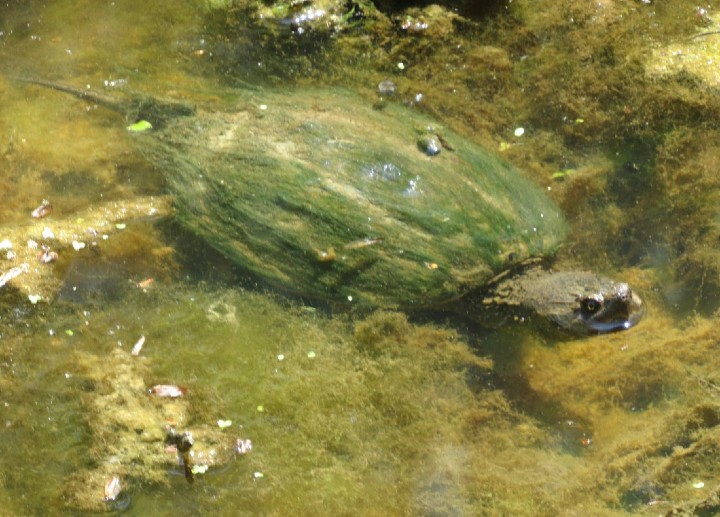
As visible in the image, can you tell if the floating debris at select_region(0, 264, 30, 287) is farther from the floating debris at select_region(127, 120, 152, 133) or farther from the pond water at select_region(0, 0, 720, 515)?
the floating debris at select_region(127, 120, 152, 133)

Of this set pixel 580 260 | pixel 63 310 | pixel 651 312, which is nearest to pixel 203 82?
pixel 63 310

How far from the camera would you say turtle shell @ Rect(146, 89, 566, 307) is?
3.15 m

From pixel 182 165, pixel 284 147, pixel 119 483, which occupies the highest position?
pixel 284 147

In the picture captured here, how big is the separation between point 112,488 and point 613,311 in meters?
2.35

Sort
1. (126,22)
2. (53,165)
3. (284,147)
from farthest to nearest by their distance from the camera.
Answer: (126,22) < (53,165) < (284,147)

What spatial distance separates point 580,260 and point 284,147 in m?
1.61

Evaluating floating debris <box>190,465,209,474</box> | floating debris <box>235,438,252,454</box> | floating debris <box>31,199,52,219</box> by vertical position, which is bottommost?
floating debris <box>190,465,209,474</box>

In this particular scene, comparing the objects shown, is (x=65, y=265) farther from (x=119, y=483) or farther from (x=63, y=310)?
(x=119, y=483)

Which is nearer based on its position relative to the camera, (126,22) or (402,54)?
(402,54)

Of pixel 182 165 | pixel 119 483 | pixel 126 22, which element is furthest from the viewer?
pixel 126 22

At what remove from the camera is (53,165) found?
13.1 feet

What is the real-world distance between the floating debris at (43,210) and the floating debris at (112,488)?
163 centimetres

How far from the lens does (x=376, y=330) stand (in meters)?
3.29


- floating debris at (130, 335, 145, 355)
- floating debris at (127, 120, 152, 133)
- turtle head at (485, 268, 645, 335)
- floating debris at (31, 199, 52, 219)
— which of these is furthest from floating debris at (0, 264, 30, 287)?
turtle head at (485, 268, 645, 335)
